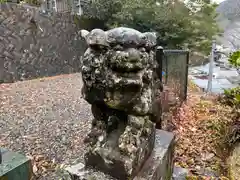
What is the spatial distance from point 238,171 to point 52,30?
5796 millimetres

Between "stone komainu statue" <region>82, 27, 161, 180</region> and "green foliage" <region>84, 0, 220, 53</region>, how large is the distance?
5.37 m

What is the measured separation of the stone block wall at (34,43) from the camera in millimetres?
4817

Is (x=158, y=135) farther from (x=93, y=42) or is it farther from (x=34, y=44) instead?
(x=34, y=44)

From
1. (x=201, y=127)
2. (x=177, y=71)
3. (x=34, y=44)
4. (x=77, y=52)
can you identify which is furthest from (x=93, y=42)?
(x=77, y=52)

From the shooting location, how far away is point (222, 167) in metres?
2.01

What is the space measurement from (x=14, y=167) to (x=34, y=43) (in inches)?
188

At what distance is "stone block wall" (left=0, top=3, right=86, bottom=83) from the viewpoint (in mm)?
4817

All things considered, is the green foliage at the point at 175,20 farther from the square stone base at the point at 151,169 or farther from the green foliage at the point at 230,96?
the square stone base at the point at 151,169

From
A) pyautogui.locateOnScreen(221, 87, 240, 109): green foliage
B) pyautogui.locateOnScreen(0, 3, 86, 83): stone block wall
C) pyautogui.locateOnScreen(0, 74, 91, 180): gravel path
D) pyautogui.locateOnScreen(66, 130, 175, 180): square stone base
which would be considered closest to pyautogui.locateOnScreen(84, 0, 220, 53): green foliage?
pyautogui.locateOnScreen(0, 3, 86, 83): stone block wall

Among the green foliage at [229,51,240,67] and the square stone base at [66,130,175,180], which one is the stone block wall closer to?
the square stone base at [66,130,175,180]

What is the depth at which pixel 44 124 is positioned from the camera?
2.70m

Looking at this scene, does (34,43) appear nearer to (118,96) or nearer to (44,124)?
(44,124)

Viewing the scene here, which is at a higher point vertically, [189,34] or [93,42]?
[189,34]

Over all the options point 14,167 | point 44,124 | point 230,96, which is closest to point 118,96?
point 14,167
